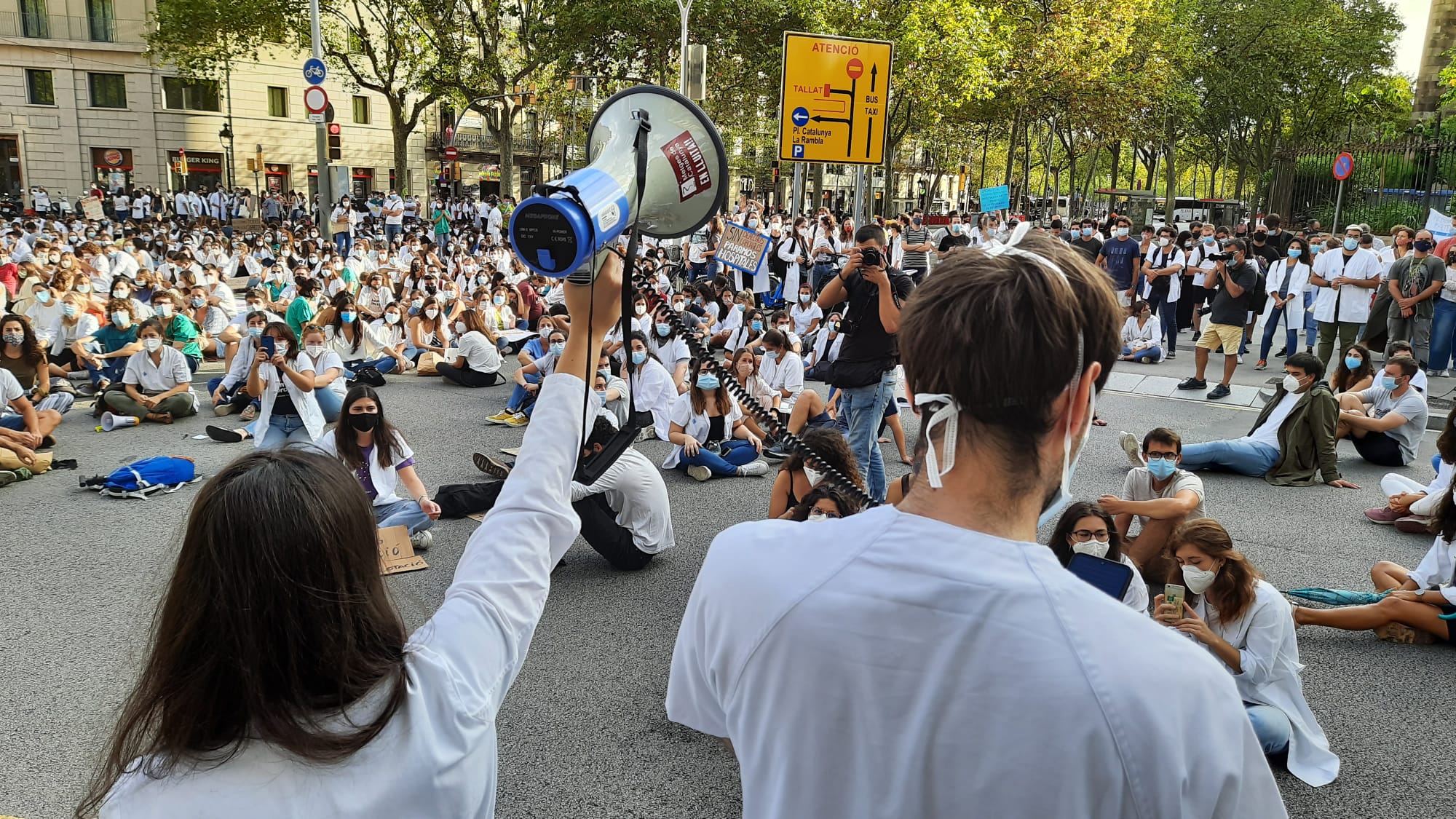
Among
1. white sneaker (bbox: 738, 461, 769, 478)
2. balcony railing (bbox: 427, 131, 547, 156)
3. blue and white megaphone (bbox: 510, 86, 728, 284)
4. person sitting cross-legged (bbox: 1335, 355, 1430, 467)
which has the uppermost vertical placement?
balcony railing (bbox: 427, 131, 547, 156)

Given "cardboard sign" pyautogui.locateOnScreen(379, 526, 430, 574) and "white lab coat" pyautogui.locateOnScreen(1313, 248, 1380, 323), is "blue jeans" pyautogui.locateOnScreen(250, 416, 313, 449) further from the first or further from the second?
"white lab coat" pyautogui.locateOnScreen(1313, 248, 1380, 323)

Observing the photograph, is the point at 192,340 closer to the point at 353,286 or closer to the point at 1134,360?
the point at 353,286

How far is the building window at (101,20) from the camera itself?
1521 inches

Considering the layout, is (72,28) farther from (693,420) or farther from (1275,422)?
(1275,422)

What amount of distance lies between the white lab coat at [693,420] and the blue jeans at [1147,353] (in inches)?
291

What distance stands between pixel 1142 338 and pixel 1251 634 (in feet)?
35.6

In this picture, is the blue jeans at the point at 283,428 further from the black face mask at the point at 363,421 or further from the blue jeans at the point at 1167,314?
the blue jeans at the point at 1167,314

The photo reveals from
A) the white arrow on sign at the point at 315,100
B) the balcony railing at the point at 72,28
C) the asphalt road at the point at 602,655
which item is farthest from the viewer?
the balcony railing at the point at 72,28

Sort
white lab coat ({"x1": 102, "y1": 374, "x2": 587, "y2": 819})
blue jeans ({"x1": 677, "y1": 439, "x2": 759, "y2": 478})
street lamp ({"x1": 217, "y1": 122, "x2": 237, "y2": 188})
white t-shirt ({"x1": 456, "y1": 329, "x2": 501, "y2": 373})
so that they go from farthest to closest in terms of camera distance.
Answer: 1. street lamp ({"x1": 217, "y1": 122, "x2": 237, "y2": 188})
2. white t-shirt ({"x1": 456, "y1": 329, "x2": 501, "y2": 373})
3. blue jeans ({"x1": 677, "y1": 439, "x2": 759, "y2": 478})
4. white lab coat ({"x1": 102, "y1": 374, "x2": 587, "y2": 819})

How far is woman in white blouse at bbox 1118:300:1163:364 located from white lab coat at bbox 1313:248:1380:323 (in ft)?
6.93

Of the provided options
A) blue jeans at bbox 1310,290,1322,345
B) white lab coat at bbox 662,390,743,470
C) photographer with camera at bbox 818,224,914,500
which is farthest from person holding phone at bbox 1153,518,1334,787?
blue jeans at bbox 1310,290,1322,345

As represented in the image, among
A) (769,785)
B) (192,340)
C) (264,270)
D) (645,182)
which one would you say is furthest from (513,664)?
(264,270)

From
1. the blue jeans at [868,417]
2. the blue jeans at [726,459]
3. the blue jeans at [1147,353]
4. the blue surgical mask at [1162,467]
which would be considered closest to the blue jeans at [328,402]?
the blue jeans at [726,459]

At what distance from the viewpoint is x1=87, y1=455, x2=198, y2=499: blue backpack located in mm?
7691
